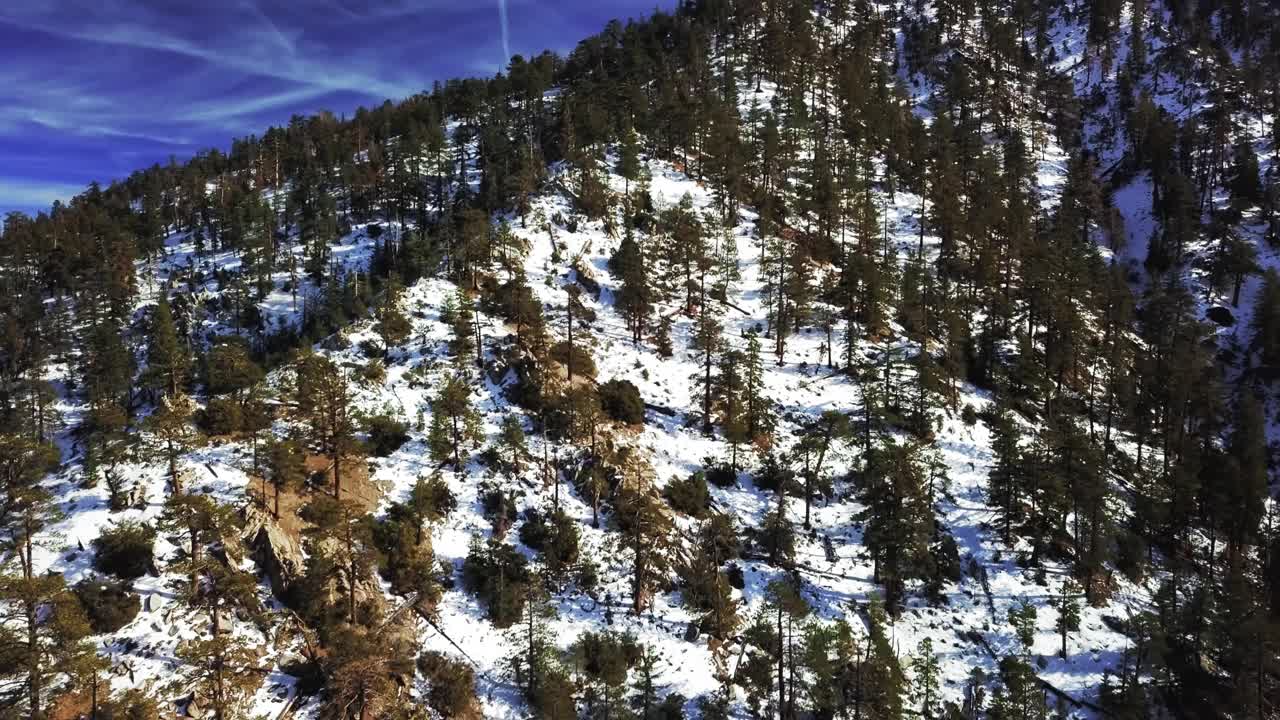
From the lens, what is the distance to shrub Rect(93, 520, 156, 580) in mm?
33375

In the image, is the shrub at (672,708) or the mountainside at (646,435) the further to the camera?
the mountainside at (646,435)

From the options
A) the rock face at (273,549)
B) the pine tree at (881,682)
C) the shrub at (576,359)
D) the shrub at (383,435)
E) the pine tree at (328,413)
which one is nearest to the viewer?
the pine tree at (881,682)

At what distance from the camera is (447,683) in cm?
3266

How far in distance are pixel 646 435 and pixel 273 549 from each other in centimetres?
2918

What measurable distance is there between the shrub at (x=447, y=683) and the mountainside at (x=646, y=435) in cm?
18

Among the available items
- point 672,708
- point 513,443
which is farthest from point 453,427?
point 672,708

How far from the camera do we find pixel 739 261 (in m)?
78.8

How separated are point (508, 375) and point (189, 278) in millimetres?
55560

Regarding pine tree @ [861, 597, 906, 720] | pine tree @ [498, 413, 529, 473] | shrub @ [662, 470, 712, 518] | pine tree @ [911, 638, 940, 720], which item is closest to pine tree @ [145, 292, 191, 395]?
pine tree @ [498, 413, 529, 473]

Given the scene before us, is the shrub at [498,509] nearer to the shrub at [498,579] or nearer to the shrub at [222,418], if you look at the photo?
the shrub at [498,579]

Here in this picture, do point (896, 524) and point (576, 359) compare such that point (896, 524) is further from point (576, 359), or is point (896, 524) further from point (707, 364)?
point (576, 359)

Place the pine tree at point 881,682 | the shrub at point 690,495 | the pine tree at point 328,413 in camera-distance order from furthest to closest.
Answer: the shrub at point 690,495, the pine tree at point 328,413, the pine tree at point 881,682

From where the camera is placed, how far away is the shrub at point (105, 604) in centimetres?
3072

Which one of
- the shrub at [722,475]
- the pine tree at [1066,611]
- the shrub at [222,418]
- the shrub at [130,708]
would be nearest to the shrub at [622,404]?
the shrub at [722,475]
